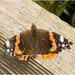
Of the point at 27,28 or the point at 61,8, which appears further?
the point at 61,8

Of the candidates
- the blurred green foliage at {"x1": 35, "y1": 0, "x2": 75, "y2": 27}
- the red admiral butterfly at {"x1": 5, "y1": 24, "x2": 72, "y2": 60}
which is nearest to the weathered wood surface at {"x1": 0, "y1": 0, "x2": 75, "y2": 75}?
the red admiral butterfly at {"x1": 5, "y1": 24, "x2": 72, "y2": 60}

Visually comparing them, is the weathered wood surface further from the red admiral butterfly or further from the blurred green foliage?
the blurred green foliage

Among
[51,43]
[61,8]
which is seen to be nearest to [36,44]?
[51,43]

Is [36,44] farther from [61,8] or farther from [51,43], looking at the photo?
[61,8]

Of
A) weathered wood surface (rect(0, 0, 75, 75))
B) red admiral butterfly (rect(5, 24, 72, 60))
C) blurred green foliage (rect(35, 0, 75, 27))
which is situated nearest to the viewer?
weathered wood surface (rect(0, 0, 75, 75))

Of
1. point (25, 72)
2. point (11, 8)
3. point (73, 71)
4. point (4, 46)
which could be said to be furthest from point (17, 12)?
point (73, 71)

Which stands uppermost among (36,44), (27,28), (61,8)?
(61,8)

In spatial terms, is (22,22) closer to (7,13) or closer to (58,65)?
(7,13)
